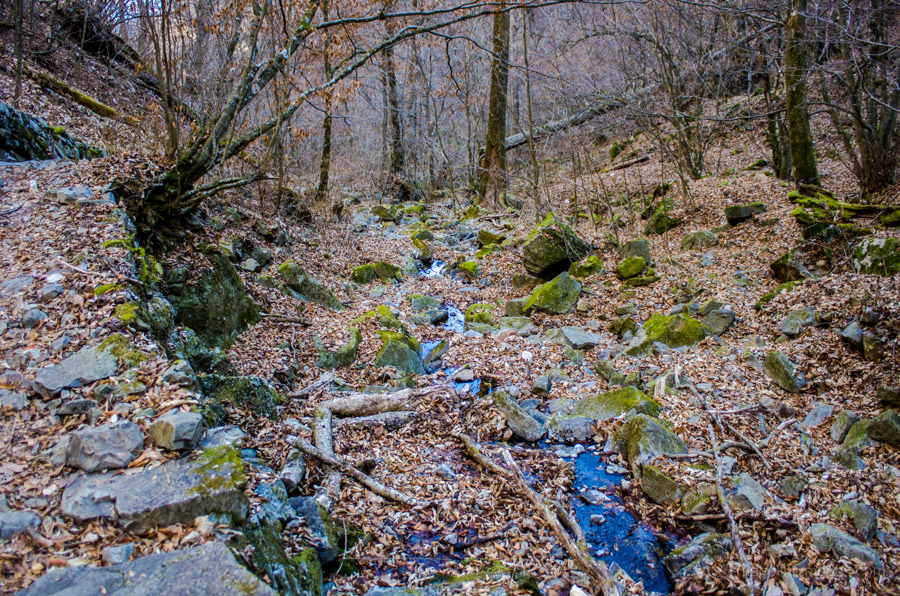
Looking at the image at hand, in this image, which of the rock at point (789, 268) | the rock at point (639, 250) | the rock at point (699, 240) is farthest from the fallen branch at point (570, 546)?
the rock at point (699, 240)

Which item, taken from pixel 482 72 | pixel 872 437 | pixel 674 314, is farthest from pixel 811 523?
pixel 482 72

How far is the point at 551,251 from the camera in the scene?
833 centimetres

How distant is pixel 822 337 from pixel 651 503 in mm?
2621

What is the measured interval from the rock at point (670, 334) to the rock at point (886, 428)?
216cm

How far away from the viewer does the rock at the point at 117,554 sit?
188 cm

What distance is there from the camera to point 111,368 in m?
2.80

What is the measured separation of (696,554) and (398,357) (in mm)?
3537

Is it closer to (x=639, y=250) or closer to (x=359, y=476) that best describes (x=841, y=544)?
(x=359, y=476)

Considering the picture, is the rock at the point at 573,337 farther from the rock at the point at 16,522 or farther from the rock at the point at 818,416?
the rock at the point at 16,522

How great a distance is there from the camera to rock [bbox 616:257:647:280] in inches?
299

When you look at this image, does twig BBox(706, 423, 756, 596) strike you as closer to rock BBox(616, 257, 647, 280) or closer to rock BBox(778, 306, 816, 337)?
rock BBox(778, 306, 816, 337)

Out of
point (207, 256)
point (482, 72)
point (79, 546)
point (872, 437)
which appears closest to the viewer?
point (79, 546)

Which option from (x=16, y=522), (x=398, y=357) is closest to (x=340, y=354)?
(x=398, y=357)

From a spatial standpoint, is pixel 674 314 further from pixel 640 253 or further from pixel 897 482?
pixel 897 482
